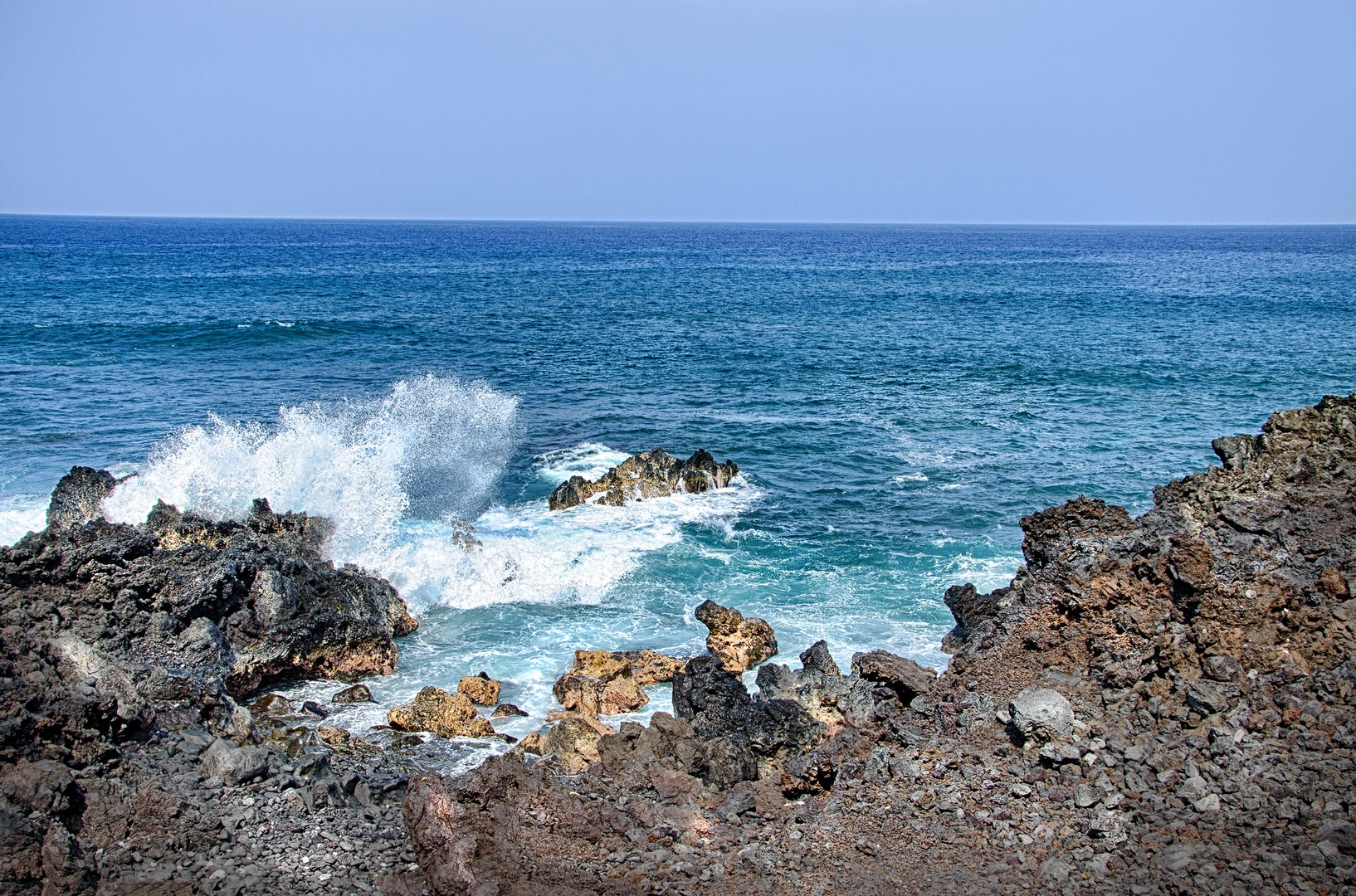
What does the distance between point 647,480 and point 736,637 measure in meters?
11.5

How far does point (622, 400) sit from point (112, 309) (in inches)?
1733

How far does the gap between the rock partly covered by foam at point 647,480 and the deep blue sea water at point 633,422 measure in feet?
2.55

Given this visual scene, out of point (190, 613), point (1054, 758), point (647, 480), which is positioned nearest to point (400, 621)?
point (190, 613)

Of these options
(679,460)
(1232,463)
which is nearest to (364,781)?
(1232,463)

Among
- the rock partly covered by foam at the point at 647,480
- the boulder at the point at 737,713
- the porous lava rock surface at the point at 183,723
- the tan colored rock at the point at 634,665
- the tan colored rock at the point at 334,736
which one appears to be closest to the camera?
the porous lava rock surface at the point at 183,723

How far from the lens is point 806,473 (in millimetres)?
32562

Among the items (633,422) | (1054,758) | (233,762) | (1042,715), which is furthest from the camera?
(633,422)

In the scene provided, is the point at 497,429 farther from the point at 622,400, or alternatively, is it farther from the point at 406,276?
the point at 406,276

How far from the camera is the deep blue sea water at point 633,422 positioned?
921 inches

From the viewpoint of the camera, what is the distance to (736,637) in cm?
1983

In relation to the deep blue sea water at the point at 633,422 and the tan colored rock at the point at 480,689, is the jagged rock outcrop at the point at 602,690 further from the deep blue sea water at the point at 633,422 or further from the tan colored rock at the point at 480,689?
the tan colored rock at the point at 480,689

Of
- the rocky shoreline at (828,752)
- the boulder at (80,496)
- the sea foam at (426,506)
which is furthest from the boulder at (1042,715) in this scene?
the boulder at (80,496)

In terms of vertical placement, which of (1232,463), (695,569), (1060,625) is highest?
(1232,463)

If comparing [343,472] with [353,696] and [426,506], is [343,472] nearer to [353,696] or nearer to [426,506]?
[426,506]
